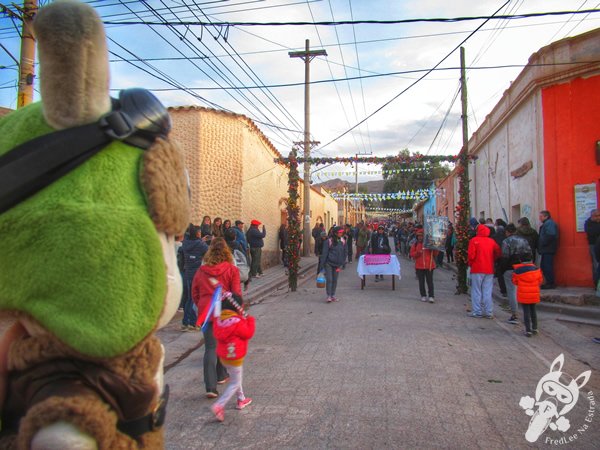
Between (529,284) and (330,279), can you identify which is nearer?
(529,284)

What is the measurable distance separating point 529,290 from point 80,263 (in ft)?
22.3

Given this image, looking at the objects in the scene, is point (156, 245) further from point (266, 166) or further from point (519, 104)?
point (266, 166)

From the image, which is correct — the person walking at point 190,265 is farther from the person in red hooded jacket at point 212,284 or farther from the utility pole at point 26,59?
the utility pole at point 26,59

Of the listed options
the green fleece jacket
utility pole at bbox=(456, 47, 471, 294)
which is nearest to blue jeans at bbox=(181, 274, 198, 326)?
the green fleece jacket

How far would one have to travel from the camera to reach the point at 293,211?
→ 12570 mm

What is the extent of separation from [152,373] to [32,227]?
59 cm

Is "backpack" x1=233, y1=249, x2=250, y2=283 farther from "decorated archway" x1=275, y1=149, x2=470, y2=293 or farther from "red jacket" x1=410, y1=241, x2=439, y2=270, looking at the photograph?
"decorated archway" x1=275, y1=149, x2=470, y2=293

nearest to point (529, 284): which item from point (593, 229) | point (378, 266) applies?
point (593, 229)

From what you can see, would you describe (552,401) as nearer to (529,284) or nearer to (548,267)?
(529,284)

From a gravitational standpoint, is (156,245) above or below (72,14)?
below

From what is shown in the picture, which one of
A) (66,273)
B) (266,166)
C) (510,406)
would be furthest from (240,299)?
(266,166)

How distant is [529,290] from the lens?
6.67 m

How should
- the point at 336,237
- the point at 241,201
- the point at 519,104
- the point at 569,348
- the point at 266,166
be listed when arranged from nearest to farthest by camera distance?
the point at 569,348 < the point at 336,237 < the point at 519,104 < the point at 241,201 < the point at 266,166

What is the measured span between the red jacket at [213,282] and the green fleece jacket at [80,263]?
286 cm
